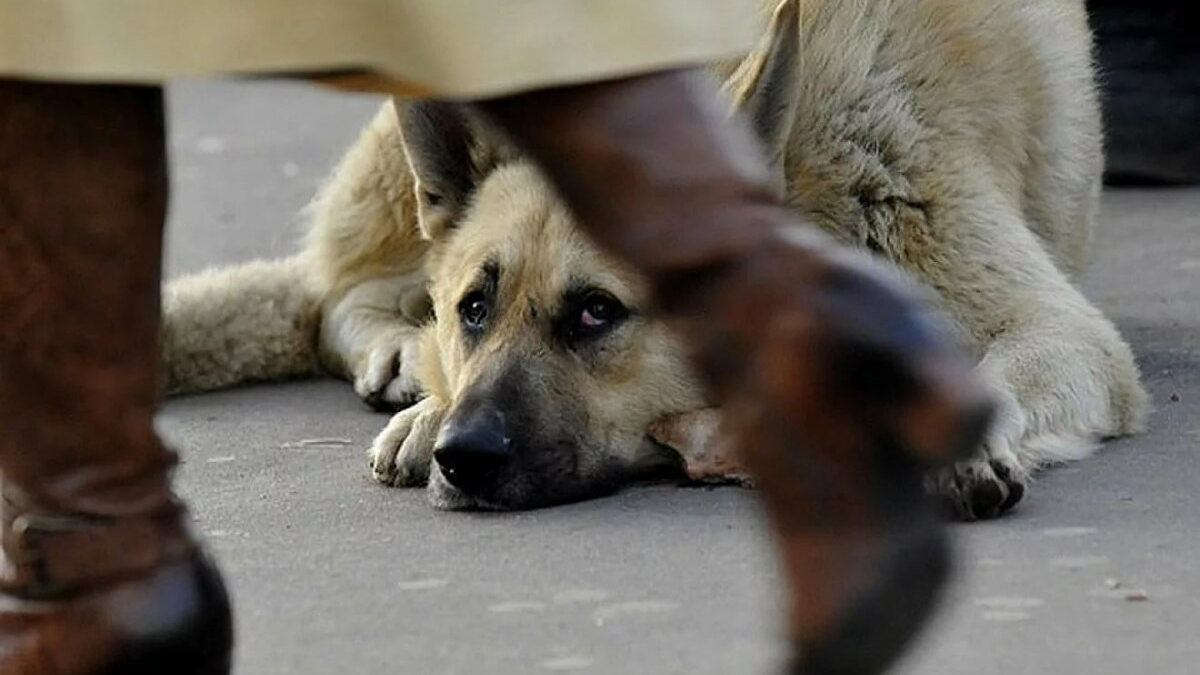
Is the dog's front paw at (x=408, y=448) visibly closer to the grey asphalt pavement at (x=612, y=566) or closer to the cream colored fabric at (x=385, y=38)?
the grey asphalt pavement at (x=612, y=566)

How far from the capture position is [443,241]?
4.89 metres

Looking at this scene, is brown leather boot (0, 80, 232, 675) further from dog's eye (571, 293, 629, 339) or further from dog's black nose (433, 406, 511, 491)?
dog's eye (571, 293, 629, 339)

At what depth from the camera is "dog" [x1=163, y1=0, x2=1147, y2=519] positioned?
4.23m

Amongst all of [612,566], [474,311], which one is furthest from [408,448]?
[612,566]

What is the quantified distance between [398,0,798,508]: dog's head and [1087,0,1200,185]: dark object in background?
342 centimetres

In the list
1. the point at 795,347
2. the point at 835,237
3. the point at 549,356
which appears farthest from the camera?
the point at 835,237

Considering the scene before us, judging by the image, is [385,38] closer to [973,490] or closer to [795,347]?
[795,347]

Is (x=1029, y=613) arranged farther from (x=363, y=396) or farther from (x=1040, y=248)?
(x=363, y=396)

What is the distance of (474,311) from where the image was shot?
177 inches

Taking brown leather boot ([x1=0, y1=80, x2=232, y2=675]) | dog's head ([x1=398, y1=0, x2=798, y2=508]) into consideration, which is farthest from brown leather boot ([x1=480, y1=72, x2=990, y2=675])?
dog's head ([x1=398, y1=0, x2=798, y2=508])

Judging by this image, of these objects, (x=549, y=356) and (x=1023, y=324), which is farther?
(x=1023, y=324)

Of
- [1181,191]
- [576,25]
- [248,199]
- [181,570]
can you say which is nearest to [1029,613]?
[181,570]

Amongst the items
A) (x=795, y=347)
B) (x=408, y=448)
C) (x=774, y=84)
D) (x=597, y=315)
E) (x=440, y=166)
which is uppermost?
(x=795, y=347)

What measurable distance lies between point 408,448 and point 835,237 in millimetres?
931
